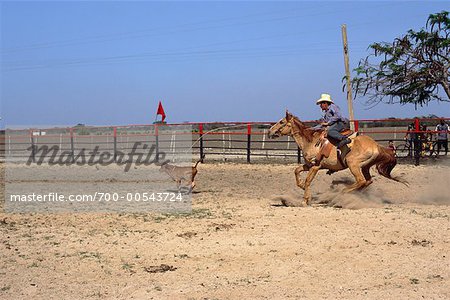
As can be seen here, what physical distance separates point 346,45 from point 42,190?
34.7 ft

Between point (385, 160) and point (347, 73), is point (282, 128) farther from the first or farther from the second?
point (347, 73)

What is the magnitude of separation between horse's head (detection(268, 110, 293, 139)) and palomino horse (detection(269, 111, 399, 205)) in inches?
7.0

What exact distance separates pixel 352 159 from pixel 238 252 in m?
4.28

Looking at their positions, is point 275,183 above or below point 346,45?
below

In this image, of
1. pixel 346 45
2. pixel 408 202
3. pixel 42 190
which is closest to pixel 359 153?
pixel 408 202

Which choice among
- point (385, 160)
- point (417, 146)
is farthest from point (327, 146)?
point (417, 146)

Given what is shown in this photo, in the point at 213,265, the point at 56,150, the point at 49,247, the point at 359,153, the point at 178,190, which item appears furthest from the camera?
the point at 56,150

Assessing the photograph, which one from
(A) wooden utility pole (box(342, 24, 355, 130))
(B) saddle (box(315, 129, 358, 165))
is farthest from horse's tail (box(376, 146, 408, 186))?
(A) wooden utility pole (box(342, 24, 355, 130))

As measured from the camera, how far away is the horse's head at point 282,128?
10523 millimetres

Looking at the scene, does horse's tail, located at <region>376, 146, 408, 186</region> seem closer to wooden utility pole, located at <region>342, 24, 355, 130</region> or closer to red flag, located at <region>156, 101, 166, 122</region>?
wooden utility pole, located at <region>342, 24, 355, 130</region>

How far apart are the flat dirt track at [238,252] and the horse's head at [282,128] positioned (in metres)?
1.38

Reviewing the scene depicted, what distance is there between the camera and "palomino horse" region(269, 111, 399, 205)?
32.4 ft

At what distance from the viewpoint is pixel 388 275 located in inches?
210

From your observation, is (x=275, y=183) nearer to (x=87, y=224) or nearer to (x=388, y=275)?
(x=87, y=224)
